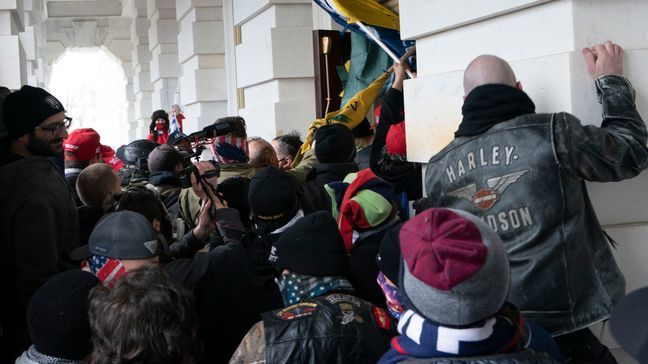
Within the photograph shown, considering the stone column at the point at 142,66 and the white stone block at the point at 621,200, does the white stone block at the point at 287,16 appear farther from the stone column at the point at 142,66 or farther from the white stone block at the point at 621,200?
the stone column at the point at 142,66

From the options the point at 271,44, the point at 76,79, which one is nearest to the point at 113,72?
the point at 76,79

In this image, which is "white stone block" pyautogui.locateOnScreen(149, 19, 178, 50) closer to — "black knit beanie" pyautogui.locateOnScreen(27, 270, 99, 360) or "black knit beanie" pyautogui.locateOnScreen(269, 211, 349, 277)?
"black knit beanie" pyautogui.locateOnScreen(269, 211, 349, 277)

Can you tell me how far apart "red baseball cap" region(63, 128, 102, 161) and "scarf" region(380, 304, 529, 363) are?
3.87 meters

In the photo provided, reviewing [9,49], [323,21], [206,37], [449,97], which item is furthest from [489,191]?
[206,37]

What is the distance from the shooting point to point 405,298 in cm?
188

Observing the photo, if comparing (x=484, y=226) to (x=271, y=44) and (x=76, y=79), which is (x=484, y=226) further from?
(x=76, y=79)

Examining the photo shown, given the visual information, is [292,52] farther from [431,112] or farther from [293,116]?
[431,112]

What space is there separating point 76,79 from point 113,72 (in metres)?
1.82

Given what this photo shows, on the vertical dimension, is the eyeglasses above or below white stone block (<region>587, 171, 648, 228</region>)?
above

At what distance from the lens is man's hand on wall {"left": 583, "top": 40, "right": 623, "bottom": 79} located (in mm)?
3006

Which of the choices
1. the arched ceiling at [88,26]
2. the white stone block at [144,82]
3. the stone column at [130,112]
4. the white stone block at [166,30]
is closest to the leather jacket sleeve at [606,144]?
the white stone block at [166,30]

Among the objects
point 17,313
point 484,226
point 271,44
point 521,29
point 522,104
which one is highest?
point 271,44

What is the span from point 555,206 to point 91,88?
42078 mm

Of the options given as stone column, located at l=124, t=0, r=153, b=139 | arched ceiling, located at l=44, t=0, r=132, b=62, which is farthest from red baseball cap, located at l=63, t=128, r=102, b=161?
arched ceiling, located at l=44, t=0, r=132, b=62
